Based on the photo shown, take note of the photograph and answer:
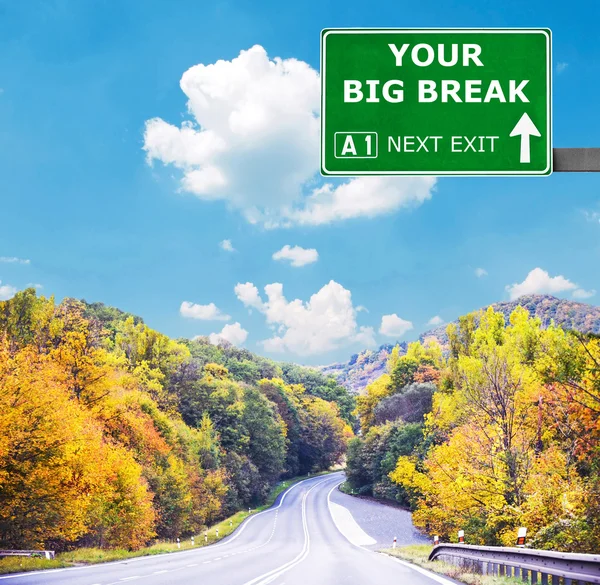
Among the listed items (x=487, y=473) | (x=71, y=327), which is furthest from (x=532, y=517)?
(x=71, y=327)

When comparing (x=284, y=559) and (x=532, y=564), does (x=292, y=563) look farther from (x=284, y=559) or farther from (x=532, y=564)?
(x=532, y=564)

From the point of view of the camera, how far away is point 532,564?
Result: 864cm

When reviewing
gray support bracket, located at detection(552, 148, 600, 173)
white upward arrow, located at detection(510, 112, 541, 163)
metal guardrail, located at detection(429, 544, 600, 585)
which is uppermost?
white upward arrow, located at detection(510, 112, 541, 163)

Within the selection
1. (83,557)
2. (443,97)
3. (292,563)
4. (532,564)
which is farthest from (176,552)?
(443,97)

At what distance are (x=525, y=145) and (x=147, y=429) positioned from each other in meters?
40.1

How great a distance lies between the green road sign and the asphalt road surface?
23.9 feet

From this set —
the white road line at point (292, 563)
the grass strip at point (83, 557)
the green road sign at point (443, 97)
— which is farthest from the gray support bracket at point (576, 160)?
the grass strip at point (83, 557)

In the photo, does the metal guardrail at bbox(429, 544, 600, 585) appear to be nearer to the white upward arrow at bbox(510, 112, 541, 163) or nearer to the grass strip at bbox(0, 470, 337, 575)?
the white upward arrow at bbox(510, 112, 541, 163)

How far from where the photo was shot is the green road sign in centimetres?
663

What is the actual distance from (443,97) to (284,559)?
1813cm

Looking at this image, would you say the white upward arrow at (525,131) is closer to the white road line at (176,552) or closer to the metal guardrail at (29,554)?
the white road line at (176,552)

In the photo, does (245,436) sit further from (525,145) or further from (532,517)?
(525,145)

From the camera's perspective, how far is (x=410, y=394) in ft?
216

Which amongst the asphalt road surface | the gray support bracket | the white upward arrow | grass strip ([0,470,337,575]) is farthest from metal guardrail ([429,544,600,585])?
grass strip ([0,470,337,575])
